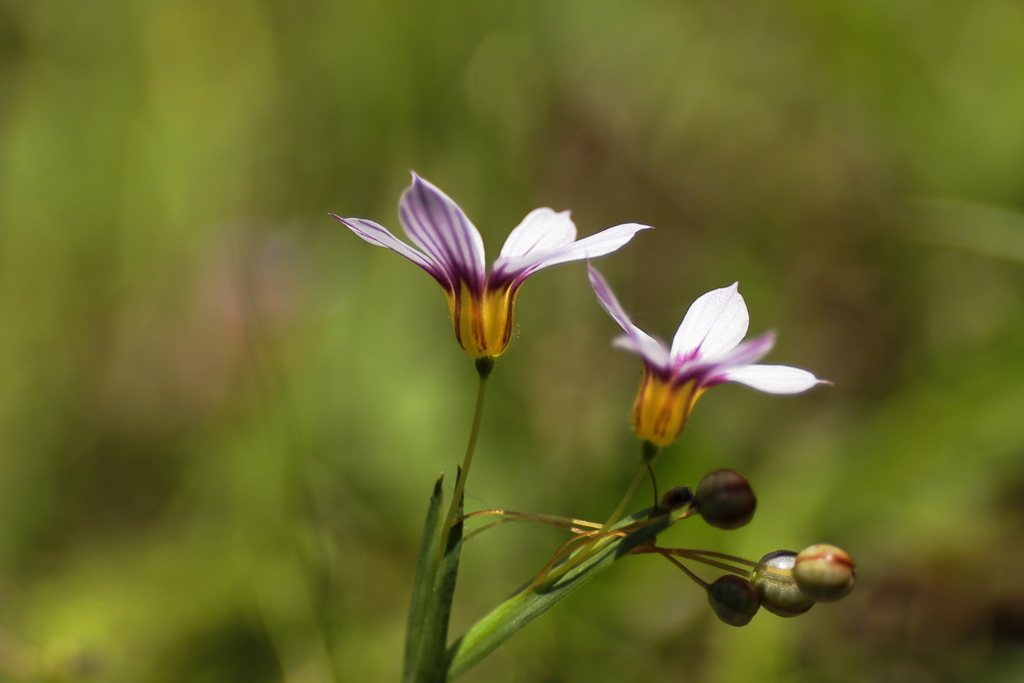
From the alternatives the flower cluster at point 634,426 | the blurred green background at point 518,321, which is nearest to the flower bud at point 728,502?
the flower cluster at point 634,426

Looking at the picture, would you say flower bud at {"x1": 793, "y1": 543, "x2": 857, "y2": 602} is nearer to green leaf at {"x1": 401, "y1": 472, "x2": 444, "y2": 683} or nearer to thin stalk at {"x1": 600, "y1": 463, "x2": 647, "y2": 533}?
thin stalk at {"x1": 600, "y1": 463, "x2": 647, "y2": 533}

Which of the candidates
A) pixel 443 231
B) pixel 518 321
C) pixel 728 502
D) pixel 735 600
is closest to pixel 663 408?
pixel 728 502

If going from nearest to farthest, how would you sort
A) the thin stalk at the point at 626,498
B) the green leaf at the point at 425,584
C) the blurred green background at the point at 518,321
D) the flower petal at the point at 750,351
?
the flower petal at the point at 750,351 < the thin stalk at the point at 626,498 < the green leaf at the point at 425,584 < the blurred green background at the point at 518,321

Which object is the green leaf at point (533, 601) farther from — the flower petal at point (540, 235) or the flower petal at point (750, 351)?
the flower petal at point (540, 235)

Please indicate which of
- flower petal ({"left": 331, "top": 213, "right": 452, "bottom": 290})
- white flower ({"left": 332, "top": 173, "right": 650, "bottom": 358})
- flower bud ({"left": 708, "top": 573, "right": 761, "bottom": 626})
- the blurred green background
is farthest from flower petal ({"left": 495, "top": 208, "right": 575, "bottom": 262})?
the blurred green background

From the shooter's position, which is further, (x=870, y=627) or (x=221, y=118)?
(x=221, y=118)

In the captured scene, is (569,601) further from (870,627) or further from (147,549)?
(147,549)

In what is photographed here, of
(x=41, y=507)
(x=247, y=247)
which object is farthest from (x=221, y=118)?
(x=41, y=507)
